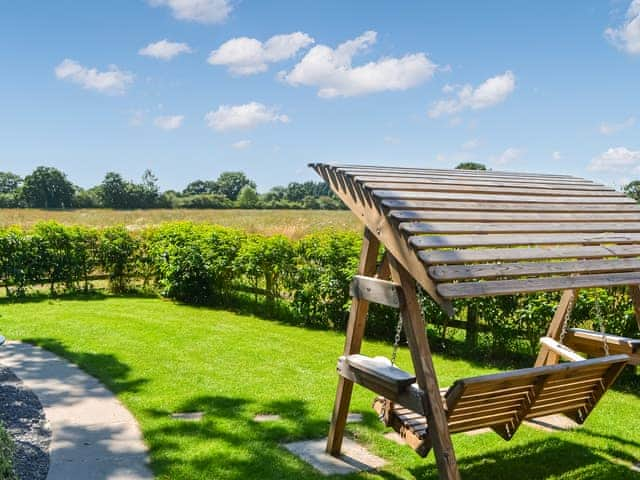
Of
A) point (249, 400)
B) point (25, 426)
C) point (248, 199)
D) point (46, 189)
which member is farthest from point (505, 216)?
point (46, 189)

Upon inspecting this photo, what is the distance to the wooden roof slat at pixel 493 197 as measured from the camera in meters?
3.75

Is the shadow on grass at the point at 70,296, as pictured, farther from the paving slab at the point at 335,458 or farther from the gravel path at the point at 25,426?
the paving slab at the point at 335,458

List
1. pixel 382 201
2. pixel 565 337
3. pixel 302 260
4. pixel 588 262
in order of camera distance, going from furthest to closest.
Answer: pixel 302 260, pixel 565 337, pixel 588 262, pixel 382 201

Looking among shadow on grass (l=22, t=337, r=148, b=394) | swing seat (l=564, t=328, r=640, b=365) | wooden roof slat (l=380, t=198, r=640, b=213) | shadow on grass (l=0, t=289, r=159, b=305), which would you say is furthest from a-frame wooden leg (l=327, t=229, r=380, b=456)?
shadow on grass (l=0, t=289, r=159, b=305)

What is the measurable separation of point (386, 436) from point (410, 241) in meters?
2.68

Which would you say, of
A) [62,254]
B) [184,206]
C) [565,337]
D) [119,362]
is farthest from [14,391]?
[184,206]

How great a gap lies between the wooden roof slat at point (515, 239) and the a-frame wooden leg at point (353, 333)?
77cm

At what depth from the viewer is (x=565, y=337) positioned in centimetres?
557

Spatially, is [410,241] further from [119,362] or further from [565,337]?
[119,362]

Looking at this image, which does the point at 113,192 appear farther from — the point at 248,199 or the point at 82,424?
the point at 82,424

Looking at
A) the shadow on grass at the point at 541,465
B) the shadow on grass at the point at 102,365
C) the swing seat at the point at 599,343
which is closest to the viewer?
the shadow on grass at the point at 541,465

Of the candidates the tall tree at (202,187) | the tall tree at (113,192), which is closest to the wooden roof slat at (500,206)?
the tall tree at (113,192)

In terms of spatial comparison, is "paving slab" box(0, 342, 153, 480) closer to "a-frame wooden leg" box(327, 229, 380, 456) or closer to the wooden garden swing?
"a-frame wooden leg" box(327, 229, 380, 456)

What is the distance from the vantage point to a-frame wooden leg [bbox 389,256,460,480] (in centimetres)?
341
